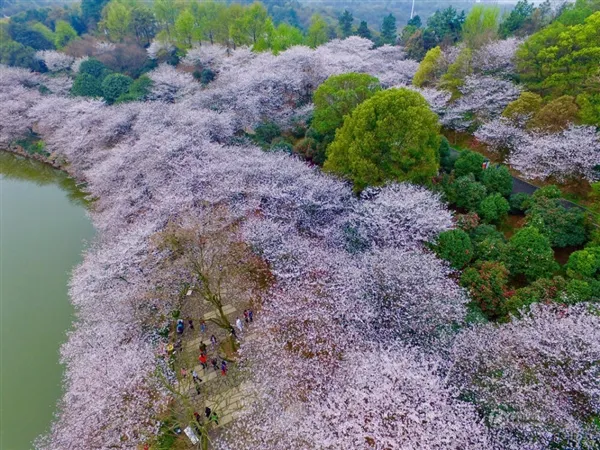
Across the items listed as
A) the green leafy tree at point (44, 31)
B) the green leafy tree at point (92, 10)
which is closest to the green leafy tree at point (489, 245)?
the green leafy tree at point (44, 31)

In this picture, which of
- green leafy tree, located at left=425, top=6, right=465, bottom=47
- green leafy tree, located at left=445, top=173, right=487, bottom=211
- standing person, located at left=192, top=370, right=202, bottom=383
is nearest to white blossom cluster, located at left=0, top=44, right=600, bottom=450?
standing person, located at left=192, top=370, right=202, bottom=383

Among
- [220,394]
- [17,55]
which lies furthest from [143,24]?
[220,394]

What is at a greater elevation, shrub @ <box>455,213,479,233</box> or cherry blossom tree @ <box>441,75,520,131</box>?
cherry blossom tree @ <box>441,75,520,131</box>

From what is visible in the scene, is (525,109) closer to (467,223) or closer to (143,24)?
(467,223)

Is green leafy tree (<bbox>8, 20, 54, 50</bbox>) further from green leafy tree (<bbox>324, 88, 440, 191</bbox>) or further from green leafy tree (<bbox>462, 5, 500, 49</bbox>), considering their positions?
green leafy tree (<bbox>462, 5, 500, 49</bbox>)

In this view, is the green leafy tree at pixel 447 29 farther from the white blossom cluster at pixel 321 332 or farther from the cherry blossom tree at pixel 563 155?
the white blossom cluster at pixel 321 332
